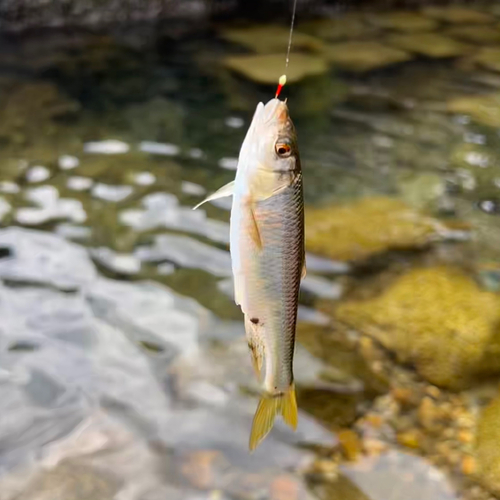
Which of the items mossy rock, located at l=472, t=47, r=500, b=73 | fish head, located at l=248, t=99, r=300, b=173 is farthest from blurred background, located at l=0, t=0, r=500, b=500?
fish head, located at l=248, t=99, r=300, b=173

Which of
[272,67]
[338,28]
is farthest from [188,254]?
[338,28]

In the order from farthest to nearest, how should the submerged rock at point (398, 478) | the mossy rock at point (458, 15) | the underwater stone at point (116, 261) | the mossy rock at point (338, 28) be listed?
the mossy rock at point (458, 15), the mossy rock at point (338, 28), the underwater stone at point (116, 261), the submerged rock at point (398, 478)

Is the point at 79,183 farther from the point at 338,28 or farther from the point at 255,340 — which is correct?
the point at 338,28

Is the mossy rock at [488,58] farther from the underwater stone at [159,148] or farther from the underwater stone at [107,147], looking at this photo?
the underwater stone at [107,147]

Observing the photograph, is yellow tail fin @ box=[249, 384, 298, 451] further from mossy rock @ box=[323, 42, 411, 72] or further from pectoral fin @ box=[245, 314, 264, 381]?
mossy rock @ box=[323, 42, 411, 72]

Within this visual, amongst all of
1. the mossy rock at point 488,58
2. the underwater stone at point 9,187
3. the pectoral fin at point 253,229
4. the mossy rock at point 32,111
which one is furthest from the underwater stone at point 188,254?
the mossy rock at point 488,58
